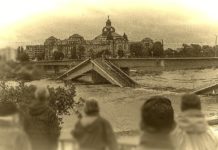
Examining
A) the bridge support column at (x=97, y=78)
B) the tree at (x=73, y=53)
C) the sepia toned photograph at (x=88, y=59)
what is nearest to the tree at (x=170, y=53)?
the sepia toned photograph at (x=88, y=59)

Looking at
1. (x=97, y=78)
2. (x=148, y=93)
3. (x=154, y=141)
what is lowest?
(x=154, y=141)

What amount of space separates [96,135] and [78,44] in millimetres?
665

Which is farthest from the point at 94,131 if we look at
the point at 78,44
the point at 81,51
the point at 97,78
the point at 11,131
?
the point at 97,78

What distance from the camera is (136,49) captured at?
2129mm

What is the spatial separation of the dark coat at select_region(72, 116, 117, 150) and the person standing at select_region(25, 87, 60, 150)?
0.60 feet

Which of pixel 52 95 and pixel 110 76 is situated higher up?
pixel 110 76

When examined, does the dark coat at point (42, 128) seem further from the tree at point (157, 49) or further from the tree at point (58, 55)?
the tree at point (157, 49)

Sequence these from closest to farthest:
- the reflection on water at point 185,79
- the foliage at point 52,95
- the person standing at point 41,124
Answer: the person standing at point 41,124 < the foliage at point 52,95 < the reflection on water at point 185,79

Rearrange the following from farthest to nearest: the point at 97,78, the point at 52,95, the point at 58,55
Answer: the point at 97,78, the point at 52,95, the point at 58,55

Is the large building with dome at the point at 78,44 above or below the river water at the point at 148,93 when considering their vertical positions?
above

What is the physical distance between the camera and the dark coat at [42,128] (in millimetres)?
A: 1697

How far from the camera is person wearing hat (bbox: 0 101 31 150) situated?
1.54 meters

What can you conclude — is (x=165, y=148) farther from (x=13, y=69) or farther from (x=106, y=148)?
(x=13, y=69)

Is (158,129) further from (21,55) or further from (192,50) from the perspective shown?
(192,50)
